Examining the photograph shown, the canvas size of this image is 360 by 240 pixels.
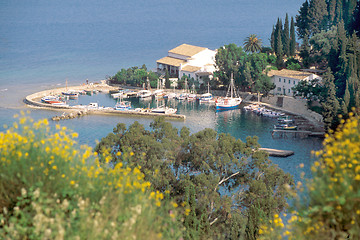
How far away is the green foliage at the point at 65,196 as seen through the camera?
7.91 m

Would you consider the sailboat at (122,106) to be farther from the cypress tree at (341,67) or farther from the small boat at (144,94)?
the cypress tree at (341,67)

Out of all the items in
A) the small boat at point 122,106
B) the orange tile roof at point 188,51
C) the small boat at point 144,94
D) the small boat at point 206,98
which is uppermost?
the orange tile roof at point 188,51

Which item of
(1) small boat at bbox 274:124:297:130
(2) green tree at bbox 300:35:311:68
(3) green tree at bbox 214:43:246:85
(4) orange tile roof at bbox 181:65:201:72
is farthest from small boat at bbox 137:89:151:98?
(1) small boat at bbox 274:124:297:130

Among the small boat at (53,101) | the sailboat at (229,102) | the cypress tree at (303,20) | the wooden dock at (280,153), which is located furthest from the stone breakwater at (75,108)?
the cypress tree at (303,20)

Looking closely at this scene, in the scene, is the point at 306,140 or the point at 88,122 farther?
the point at 88,122

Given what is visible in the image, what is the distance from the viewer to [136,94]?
68.2 meters

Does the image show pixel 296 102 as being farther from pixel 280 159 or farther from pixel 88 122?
pixel 88 122

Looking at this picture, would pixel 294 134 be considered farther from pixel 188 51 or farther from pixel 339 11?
pixel 188 51

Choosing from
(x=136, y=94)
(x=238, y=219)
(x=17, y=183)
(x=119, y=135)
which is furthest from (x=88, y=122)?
(x=17, y=183)

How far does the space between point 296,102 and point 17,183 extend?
49273mm

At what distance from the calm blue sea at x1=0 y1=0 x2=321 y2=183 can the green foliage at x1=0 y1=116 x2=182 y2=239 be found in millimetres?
26948

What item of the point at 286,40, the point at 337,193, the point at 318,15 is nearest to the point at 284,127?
the point at 286,40

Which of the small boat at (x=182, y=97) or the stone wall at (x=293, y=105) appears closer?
the stone wall at (x=293, y=105)

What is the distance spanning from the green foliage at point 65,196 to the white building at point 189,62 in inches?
2361
